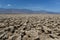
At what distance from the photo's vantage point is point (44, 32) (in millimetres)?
6059

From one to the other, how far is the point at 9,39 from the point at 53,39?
1.72 meters


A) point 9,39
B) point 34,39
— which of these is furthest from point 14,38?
point 34,39

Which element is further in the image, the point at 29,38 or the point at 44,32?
the point at 44,32

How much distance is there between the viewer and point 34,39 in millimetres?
4359

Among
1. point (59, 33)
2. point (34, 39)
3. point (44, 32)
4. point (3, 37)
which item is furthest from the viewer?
point (44, 32)

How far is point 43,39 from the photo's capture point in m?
5.02

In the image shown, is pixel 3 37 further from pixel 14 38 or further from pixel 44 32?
pixel 44 32

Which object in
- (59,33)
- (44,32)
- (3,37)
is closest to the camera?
(3,37)

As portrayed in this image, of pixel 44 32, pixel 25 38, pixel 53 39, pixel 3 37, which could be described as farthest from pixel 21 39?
pixel 44 32

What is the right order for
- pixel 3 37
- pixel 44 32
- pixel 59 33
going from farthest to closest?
pixel 44 32, pixel 59 33, pixel 3 37

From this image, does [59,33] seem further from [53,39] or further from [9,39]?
[9,39]

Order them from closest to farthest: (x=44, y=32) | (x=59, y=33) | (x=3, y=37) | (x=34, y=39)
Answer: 1. (x=34, y=39)
2. (x=3, y=37)
3. (x=59, y=33)
4. (x=44, y=32)

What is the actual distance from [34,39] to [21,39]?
51 cm

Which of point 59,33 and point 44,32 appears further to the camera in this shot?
point 44,32
